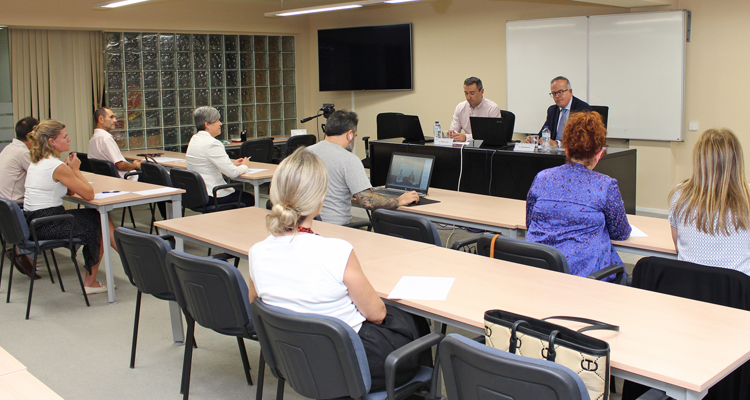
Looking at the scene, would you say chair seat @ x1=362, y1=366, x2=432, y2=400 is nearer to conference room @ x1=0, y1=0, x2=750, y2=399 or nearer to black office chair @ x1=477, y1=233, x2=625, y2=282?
black office chair @ x1=477, y1=233, x2=625, y2=282

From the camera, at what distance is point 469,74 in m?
7.65

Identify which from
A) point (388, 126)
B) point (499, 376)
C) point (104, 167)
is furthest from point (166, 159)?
point (499, 376)

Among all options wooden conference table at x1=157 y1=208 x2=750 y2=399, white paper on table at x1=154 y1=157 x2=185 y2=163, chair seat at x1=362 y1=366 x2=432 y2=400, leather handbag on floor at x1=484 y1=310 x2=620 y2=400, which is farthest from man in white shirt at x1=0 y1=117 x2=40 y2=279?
leather handbag on floor at x1=484 y1=310 x2=620 y2=400

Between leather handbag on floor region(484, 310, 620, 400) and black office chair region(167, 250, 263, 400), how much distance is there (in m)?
1.04

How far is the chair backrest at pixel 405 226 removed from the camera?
3033mm

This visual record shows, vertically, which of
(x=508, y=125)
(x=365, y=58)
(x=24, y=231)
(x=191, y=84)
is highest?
(x=365, y=58)

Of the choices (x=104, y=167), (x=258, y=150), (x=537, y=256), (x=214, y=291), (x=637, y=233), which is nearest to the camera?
(x=214, y=291)

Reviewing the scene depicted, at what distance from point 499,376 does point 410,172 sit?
114 inches

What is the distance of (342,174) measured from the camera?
141 inches

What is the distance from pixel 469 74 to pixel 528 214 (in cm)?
496

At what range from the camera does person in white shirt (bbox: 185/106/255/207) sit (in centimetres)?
503

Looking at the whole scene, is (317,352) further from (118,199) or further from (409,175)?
(118,199)

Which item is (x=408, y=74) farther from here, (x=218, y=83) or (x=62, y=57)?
(x=62, y=57)

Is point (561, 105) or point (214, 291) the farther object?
point (561, 105)
